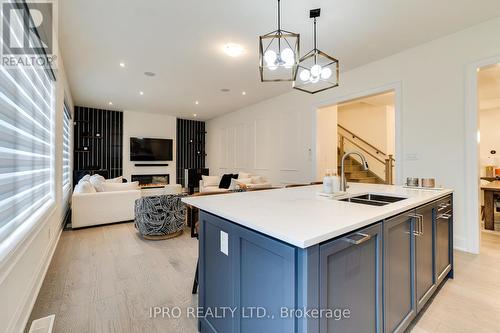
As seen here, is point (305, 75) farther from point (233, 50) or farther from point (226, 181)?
point (226, 181)

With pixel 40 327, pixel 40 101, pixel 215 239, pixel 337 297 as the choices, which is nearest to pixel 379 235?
pixel 337 297

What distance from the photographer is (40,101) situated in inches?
101

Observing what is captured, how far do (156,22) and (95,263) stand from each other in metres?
3.01

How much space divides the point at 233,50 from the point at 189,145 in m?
5.91

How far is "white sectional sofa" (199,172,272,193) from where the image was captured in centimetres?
519

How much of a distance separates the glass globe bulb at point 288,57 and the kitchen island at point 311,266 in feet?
4.12

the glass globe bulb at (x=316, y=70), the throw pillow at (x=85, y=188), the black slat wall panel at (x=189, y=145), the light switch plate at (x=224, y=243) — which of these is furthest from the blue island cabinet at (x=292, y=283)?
the black slat wall panel at (x=189, y=145)

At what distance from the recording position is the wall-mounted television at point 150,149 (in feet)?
25.0

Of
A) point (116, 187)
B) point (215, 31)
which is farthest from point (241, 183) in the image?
point (215, 31)

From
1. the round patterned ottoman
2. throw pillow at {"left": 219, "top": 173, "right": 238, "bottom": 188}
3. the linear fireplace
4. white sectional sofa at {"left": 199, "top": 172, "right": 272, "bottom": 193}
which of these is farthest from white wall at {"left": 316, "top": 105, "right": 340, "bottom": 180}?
the linear fireplace

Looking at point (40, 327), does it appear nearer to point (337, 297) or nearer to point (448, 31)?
point (337, 297)

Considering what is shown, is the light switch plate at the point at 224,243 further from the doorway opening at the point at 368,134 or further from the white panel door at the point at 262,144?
the doorway opening at the point at 368,134

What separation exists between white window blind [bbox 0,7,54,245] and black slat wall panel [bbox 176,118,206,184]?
5768 millimetres

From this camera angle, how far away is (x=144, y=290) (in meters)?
2.21
